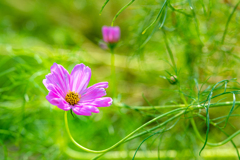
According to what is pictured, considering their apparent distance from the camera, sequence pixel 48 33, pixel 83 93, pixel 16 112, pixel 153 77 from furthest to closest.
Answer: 1. pixel 48 33
2. pixel 153 77
3. pixel 16 112
4. pixel 83 93

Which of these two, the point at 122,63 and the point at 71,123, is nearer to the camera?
the point at 71,123

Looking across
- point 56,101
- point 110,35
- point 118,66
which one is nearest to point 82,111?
point 56,101

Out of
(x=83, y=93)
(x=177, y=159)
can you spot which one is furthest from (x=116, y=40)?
(x=177, y=159)

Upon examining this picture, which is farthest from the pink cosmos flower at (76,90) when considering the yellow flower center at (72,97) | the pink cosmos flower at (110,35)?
the pink cosmos flower at (110,35)

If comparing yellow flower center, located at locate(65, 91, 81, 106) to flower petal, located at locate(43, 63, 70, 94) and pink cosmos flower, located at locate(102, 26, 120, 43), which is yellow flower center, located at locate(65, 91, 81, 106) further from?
pink cosmos flower, located at locate(102, 26, 120, 43)

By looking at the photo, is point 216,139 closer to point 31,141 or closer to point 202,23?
point 202,23

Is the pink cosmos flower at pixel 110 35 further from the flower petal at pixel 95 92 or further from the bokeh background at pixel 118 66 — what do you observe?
the flower petal at pixel 95 92

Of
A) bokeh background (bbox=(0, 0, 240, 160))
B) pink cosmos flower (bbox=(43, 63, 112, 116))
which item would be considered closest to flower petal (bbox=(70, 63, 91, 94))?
pink cosmos flower (bbox=(43, 63, 112, 116))

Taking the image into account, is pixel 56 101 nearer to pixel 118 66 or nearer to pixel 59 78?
pixel 59 78
